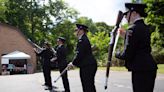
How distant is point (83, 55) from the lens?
10.2 metres

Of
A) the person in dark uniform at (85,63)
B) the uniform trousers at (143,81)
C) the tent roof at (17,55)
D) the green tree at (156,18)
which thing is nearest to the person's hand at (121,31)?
the uniform trousers at (143,81)

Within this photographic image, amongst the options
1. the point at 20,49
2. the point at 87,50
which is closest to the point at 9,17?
the point at 20,49

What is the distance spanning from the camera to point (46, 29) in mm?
78188

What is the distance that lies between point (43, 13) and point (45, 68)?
191ft

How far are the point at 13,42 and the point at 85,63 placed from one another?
50.4 m

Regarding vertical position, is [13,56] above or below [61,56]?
above

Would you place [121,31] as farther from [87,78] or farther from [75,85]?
[75,85]

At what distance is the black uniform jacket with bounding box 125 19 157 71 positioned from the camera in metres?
6.55

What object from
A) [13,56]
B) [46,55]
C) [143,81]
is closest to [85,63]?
[143,81]

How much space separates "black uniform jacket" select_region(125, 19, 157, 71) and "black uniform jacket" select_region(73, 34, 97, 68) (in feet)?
11.5

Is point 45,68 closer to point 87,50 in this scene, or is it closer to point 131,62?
point 87,50

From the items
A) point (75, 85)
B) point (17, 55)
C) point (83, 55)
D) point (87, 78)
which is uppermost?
point (17, 55)

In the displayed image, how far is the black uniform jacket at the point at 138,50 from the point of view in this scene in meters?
6.55

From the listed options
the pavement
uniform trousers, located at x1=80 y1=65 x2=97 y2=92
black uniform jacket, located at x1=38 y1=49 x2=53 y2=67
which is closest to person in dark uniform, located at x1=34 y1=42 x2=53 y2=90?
black uniform jacket, located at x1=38 y1=49 x2=53 y2=67
